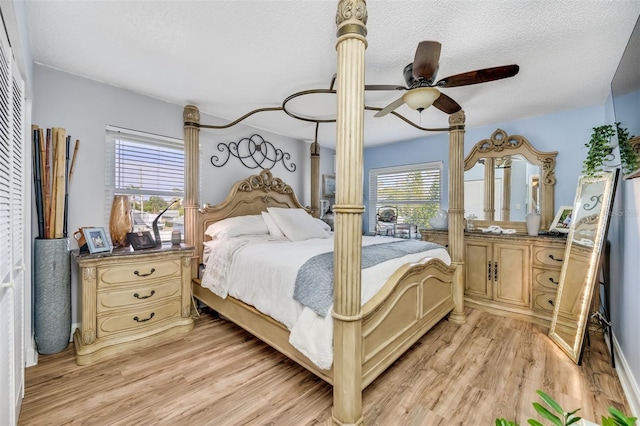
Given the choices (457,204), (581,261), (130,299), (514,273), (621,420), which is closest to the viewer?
(621,420)

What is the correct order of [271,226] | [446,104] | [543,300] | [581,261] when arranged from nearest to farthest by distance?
[446,104], [581,261], [543,300], [271,226]

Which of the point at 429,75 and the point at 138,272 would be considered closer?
the point at 429,75

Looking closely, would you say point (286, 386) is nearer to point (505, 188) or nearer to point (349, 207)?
point (349, 207)

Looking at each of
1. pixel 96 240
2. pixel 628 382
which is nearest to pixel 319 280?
pixel 96 240

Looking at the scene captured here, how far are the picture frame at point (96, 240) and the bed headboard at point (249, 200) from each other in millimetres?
841

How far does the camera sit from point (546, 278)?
2988mm

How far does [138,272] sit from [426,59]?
270 cm

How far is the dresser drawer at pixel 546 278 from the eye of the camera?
293cm

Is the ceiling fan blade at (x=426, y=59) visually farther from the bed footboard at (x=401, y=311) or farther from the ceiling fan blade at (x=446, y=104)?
the bed footboard at (x=401, y=311)

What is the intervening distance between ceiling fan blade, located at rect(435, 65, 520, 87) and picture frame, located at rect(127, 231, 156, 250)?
2.74 meters

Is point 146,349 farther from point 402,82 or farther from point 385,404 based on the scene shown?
point 402,82

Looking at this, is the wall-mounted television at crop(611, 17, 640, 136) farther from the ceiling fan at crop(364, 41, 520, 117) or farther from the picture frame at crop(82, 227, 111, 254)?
the picture frame at crop(82, 227, 111, 254)

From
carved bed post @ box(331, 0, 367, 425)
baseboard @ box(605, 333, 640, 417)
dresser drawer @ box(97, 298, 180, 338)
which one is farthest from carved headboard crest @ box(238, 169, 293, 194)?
baseboard @ box(605, 333, 640, 417)

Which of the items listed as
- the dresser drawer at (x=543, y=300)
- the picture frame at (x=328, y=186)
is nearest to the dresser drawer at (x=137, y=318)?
the picture frame at (x=328, y=186)
